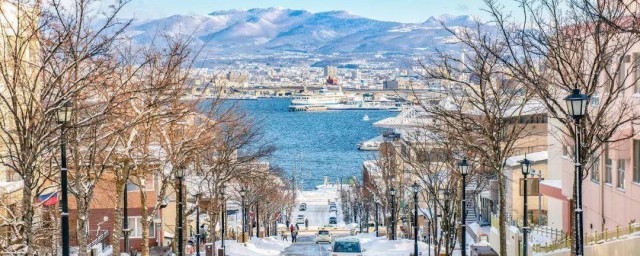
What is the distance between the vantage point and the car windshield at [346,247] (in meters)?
42.4

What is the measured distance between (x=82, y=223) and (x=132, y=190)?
99.7 feet

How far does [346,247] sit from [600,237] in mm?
15282

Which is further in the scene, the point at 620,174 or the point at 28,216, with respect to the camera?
the point at 620,174

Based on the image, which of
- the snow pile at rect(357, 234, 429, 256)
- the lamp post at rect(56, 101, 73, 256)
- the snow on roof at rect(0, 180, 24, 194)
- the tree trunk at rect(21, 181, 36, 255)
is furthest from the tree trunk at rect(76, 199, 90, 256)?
the snow pile at rect(357, 234, 429, 256)

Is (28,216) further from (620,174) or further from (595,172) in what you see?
(595,172)

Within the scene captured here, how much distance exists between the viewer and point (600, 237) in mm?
29422

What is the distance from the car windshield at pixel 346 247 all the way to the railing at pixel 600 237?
11.2m

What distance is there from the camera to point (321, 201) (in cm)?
17150

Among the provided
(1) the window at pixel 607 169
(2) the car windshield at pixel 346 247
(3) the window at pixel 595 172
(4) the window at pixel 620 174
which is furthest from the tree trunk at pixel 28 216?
(3) the window at pixel 595 172

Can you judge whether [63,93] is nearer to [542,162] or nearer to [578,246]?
[578,246]

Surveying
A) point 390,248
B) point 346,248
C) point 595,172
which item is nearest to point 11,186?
point 346,248

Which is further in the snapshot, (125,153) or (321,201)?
(321,201)

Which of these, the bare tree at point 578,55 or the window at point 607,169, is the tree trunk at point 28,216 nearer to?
the bare tree at point 578,55

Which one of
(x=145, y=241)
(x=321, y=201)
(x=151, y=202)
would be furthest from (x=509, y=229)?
(x=321, y=201)
